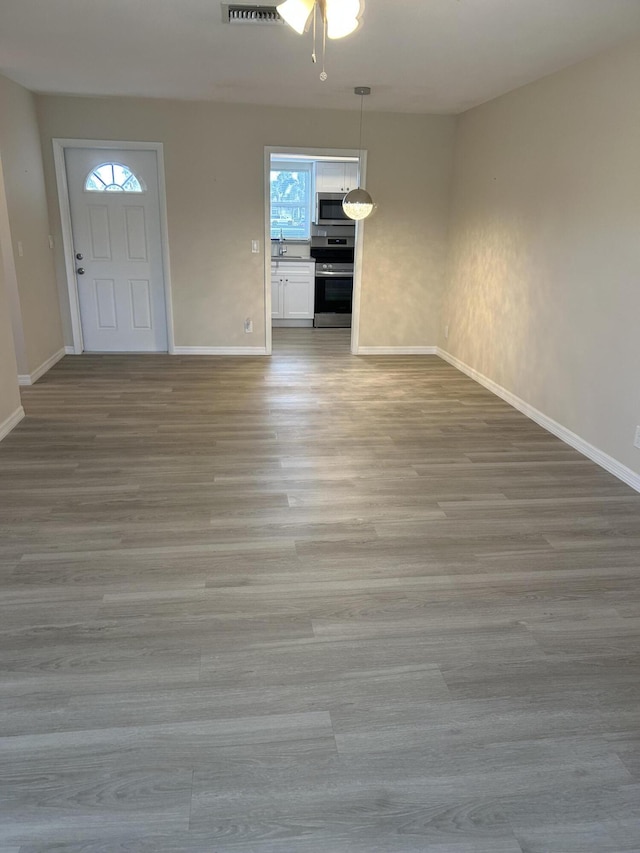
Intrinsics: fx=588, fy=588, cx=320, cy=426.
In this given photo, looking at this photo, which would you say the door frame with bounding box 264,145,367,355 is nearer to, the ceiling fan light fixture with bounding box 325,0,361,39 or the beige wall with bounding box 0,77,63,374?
the beige wall with bounding box 0,77,63,374

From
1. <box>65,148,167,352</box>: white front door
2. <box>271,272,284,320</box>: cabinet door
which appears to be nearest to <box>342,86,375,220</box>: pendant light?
<box>65,148,167,352</box>: white front door

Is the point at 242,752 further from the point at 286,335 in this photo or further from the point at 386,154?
the point at 286,335

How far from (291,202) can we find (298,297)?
1.61m

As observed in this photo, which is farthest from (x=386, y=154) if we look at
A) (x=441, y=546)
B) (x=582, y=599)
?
(x=582, y=599)

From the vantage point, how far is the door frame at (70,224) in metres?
5.77

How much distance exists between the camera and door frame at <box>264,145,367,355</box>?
593 centimetres

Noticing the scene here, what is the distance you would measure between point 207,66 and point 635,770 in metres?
4.78

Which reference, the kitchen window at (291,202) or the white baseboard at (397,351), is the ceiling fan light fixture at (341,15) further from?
the kitchen window at (291,202)

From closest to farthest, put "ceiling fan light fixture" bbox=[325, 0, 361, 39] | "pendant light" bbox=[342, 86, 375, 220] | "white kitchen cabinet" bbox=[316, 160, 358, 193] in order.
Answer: "ceiling fan light fixture" bbox=[325, 0, 361, 39], "pendant light" bbox=[342, 86, 375, 220], "white kitchen cabinet" bbox=[316, 160, 358, 193]

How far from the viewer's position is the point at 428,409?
191 inches

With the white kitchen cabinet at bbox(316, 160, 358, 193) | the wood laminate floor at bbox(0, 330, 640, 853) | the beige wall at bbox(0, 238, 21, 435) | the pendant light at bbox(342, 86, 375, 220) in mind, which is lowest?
the wood laminate floor at bbox(0, 330, 640, 853)

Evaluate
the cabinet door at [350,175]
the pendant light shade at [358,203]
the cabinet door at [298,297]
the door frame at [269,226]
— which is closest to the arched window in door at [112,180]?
the door frame at [269,226]

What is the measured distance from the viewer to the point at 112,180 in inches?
237

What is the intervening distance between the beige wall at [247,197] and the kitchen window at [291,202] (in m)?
2.68
